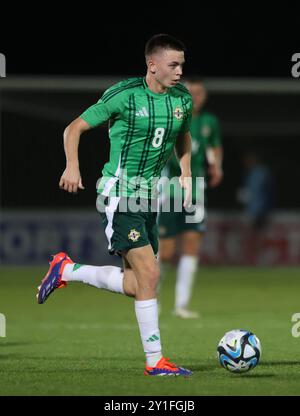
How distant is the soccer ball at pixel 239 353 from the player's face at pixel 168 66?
62.2 inches

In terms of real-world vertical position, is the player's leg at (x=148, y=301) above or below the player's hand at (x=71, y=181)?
below

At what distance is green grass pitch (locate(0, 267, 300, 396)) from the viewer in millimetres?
6144

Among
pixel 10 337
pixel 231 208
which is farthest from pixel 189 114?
pixel 231 208

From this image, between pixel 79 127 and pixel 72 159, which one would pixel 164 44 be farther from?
pixel 72 159

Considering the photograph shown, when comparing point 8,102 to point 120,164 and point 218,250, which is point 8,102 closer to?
point 218,250

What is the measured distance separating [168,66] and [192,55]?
1269cm

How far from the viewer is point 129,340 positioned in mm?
8727

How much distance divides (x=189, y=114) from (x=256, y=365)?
1.60m

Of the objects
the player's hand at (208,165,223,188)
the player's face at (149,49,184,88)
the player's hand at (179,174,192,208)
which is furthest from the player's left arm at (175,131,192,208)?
the player's hand at (208,165,223,188)

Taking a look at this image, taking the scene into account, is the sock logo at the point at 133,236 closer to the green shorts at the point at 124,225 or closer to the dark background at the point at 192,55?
the green shorts at the point at 124,225

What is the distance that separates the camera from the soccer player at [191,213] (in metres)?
10.8

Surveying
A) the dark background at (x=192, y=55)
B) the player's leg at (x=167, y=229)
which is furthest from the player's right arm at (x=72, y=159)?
the dark background at (x=192, y=55)

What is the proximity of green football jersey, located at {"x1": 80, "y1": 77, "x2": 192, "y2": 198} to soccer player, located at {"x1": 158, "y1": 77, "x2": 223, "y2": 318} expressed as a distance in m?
3.78

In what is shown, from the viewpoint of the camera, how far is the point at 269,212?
18.4 metres
